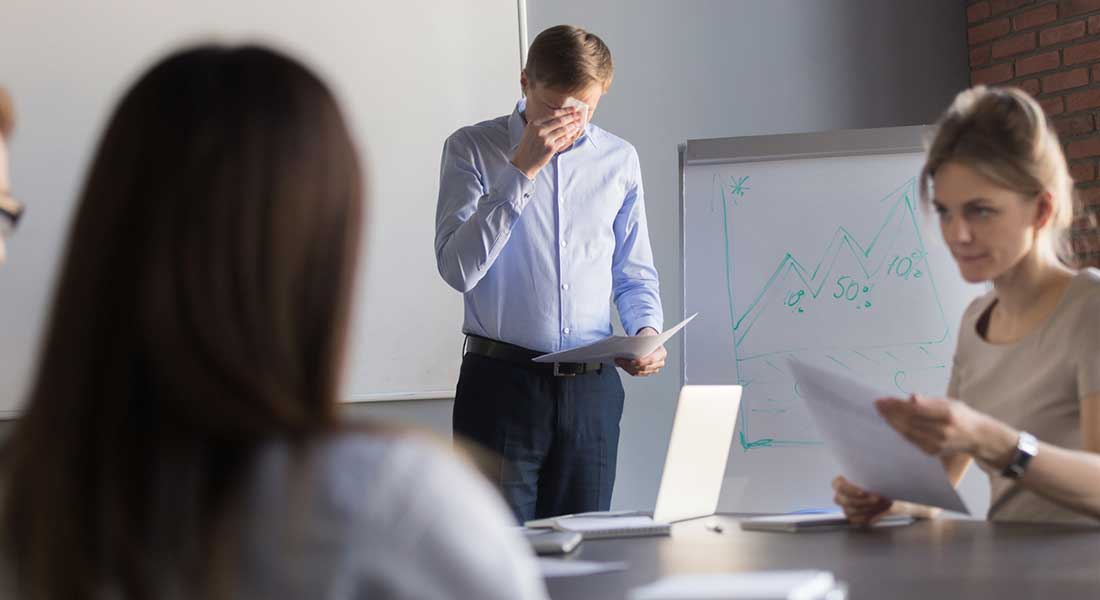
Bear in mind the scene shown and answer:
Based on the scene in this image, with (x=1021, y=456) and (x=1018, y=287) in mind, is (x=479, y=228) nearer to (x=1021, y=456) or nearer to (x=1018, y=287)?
(x=1018, y=287)

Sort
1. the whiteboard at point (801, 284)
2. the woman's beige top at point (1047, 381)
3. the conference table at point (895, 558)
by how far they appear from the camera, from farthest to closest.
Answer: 1. the whiteboard at point (801, 284)
2. the woman's beige top at point (1047, 381)
3. the conference table at point (895, 558)

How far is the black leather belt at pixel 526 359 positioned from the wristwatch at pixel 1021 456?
107 centimetres

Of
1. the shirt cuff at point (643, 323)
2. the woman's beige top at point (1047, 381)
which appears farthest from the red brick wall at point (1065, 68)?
the woman's beige top at point (1047, 381)

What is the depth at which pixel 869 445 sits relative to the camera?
152 cm

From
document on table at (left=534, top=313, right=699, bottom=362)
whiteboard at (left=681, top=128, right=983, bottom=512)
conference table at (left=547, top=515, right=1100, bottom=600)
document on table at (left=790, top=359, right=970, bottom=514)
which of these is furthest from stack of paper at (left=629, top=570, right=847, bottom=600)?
whiteboard at (left=681, top=128, right=983, bottom=512)

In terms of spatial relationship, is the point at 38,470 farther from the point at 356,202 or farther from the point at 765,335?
the point at 765,335

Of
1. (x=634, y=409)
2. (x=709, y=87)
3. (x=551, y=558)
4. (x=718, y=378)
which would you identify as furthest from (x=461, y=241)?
(x=709, y=87)

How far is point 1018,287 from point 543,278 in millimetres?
1042

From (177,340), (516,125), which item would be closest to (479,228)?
(516,125)

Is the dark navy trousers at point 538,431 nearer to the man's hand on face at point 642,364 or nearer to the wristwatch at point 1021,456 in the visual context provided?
the man's hand on face at point 642,364

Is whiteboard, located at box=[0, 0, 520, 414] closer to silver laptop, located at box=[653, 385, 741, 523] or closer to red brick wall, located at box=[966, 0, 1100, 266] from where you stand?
Result: silver laptop, located at box=[653, 385, 741, 523]

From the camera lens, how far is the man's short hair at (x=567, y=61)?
7.64 ft

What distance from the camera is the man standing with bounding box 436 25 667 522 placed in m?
2.34

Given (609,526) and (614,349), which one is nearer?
(609,526)
